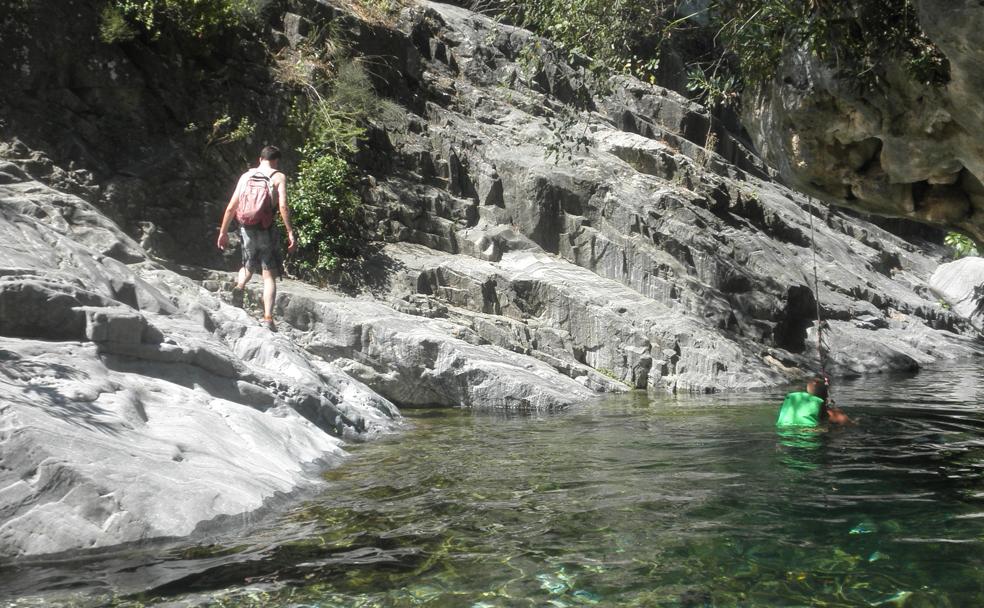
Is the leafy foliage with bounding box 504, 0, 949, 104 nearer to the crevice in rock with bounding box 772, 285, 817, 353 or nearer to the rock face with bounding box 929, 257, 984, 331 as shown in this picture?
the crevice in rock with bounding box 772, 285, 817, 353

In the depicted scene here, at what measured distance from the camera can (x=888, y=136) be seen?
8.71m

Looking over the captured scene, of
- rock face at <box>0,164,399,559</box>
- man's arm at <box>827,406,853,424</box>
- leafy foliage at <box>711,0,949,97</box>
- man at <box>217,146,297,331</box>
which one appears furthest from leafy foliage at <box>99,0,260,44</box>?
man's arm at <box>827,406,853,424</box>

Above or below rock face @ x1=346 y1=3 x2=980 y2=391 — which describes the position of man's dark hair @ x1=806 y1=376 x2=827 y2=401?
below

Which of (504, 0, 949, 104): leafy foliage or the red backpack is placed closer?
(504, 0, 949, 104): leafy foliage

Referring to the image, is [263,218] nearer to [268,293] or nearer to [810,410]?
[268,293]

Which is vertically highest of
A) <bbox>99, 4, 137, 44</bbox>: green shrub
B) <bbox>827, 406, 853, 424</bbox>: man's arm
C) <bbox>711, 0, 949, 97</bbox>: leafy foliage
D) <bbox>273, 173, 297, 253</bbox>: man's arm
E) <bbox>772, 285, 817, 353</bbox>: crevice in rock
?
<bbox>99, 4, 137, 44</bbox>: green shrub

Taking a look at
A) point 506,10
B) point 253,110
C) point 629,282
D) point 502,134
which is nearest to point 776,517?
point 506,10

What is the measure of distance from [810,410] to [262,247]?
7.16 meters

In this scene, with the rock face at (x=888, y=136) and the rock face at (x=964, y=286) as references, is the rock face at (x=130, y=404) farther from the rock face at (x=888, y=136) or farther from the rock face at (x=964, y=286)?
the rock face at (x=964, y=286)

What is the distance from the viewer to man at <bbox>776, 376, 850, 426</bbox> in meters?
9.06

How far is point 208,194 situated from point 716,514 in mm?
12091

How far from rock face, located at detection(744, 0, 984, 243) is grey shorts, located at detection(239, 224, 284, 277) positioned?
6.74 m

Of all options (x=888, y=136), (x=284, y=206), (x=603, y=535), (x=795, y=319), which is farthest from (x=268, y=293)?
(x=795, y=319)

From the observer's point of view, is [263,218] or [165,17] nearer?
[263,218]
